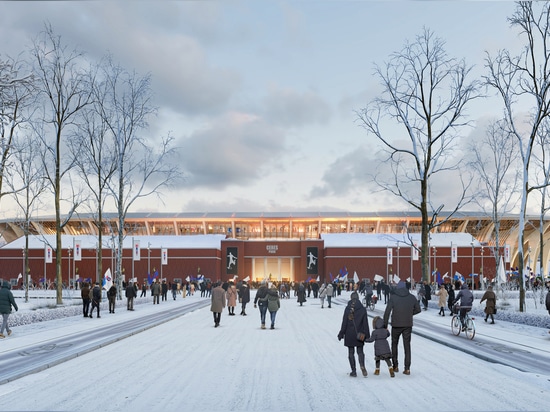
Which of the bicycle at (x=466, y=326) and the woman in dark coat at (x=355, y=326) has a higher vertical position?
the woman in dark coat at (x=355, y=326)

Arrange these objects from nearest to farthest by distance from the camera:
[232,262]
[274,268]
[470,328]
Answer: [470,328]
[232,262]
[274,268]

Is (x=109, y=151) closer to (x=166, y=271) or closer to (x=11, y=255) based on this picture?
(x=166, y=271)

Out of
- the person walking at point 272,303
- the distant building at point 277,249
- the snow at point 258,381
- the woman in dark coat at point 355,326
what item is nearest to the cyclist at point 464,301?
the snow at point 258,381

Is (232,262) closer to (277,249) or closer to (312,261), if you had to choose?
(277,249)

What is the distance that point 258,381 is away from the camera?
10.9 metres

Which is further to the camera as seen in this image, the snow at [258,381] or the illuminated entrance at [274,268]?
the illuminated entrance at [274,268]

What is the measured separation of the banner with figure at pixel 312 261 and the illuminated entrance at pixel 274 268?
2.84 metres

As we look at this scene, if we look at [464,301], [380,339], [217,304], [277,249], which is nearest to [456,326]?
[464,301]

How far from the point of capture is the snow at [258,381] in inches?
352

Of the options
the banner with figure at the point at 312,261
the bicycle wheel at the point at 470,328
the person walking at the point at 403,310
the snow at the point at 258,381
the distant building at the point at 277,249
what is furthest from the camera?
the banner with figure at the point at 312,261

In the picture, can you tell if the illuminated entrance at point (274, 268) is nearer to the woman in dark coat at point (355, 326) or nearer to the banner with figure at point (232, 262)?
the banner with figure at point (232, 262)

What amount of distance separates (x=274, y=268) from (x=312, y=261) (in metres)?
5.74

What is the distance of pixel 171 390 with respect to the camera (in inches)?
393

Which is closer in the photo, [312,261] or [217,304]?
[217,304]
